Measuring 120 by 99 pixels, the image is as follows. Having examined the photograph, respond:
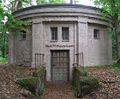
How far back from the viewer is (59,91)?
1944cm

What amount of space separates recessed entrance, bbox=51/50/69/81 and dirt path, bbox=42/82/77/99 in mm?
1385

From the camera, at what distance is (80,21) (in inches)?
934

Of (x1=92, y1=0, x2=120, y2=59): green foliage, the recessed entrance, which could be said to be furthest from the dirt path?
(x1=92, y1=0, x2=120, y2=59): green foliage

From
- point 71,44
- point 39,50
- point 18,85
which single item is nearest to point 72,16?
point 71,44

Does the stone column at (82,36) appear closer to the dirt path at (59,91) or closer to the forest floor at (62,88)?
the dirt path at (59,91)

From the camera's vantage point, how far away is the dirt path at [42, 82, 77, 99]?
17.7 meters

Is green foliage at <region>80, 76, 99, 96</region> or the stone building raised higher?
the stone building

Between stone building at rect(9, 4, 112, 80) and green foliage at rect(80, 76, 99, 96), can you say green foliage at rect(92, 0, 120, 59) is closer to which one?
stone building at rect(9, 4, 112, 80)

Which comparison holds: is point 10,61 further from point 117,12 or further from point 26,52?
point 117,12

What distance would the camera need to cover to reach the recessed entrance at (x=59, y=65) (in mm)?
23797

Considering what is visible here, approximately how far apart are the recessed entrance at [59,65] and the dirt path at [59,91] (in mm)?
1385

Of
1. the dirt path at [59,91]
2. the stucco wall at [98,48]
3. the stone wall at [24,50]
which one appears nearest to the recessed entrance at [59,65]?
the dirt path at [59,91]

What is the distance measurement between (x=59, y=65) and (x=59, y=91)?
4.71 metres

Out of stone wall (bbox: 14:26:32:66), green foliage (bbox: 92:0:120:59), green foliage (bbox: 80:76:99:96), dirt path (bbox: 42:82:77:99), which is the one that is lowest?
dirt path (bbox: 42:82:77:99)
